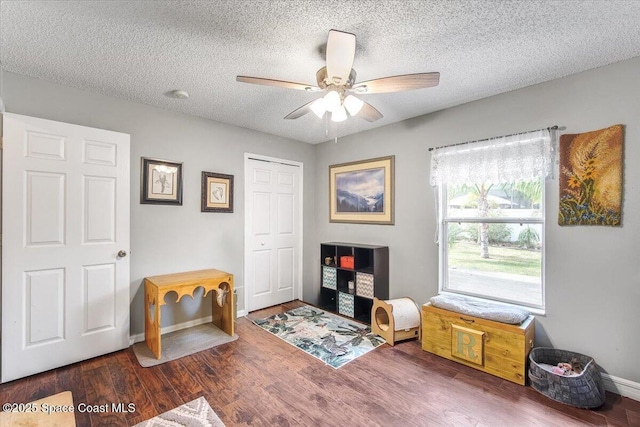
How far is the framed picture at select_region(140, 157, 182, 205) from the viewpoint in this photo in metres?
2.83

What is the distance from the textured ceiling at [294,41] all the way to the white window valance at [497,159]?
18.4 inches

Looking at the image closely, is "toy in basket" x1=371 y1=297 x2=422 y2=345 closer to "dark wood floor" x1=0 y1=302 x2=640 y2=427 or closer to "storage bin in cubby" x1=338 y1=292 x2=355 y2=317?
"dark wood floor" x1=0 y1=302 x2=640 y2=427

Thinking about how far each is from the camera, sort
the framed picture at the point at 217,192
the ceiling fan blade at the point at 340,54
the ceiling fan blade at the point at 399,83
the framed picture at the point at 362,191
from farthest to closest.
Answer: the framed picture at the point at 362,191 < the framed picture at the point at 217,192 < the ceiling fan blade at the point at 399,83 < the ceiling fan blade at the point at 340,54

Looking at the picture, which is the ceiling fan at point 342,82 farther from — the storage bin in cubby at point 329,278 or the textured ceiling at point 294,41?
the storage bin in cubby at point 329,278

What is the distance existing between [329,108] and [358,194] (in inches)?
81.4

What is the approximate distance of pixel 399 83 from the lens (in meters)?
1.76

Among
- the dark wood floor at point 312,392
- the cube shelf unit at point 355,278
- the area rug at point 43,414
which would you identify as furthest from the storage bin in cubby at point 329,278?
the area rug at point 43,414

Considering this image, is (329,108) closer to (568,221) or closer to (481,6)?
(481,6)

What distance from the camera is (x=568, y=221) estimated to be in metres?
2.21

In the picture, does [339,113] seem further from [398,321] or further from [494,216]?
[398,321]

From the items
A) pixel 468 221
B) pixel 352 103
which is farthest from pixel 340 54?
pixel 468 221

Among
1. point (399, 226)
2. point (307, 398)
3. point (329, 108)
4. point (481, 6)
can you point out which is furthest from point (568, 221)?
point (307, 398)

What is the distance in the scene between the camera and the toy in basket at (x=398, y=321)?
2758 millimetres

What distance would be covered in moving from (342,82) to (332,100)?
4.8 inches
